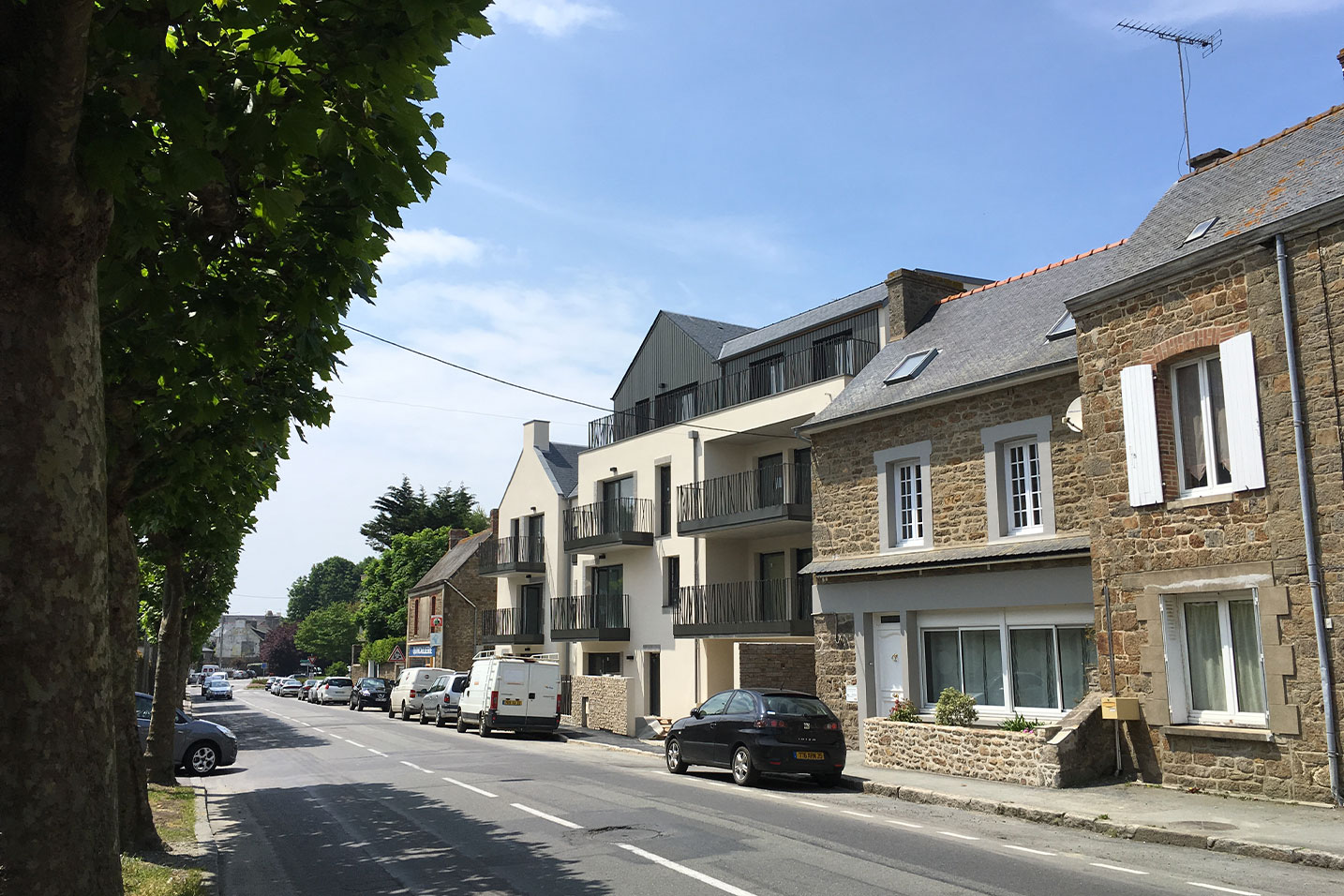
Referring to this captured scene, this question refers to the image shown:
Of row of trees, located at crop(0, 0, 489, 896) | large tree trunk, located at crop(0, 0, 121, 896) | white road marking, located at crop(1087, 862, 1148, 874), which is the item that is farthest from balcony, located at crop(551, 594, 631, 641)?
large tree trunk, located at crop(0, 0, 121, 896)

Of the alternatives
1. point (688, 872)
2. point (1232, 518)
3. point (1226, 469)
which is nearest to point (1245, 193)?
point (1226, 469)

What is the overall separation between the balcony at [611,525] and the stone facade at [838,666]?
10.4 m

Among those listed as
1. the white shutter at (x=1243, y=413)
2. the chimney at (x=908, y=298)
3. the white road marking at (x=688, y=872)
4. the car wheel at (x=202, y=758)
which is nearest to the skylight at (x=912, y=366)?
the chimney at (x=908, y=298)

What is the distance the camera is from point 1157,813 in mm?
11875

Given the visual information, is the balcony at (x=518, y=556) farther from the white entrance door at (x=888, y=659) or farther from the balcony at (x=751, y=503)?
the white entrance door at (x=888, y=659)

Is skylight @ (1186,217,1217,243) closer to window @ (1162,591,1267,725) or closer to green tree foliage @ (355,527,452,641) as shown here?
window @ (1162,591,1267,725)

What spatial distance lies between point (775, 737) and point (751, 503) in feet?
35.7

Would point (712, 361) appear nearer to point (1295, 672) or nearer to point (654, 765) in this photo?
point (654, 765)

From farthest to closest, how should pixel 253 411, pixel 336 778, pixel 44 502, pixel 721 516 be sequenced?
pixel 721 516 → pixel 336 778 → pixel 253 411 → pixel 44 502

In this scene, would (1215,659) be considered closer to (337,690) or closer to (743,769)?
(743,769)

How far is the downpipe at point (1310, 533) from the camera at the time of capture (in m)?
11.8

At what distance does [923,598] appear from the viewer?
60.7 ft

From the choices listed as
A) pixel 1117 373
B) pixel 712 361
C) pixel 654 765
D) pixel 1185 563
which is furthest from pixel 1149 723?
pixel 712 361

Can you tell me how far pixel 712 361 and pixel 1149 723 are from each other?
17.7 m
